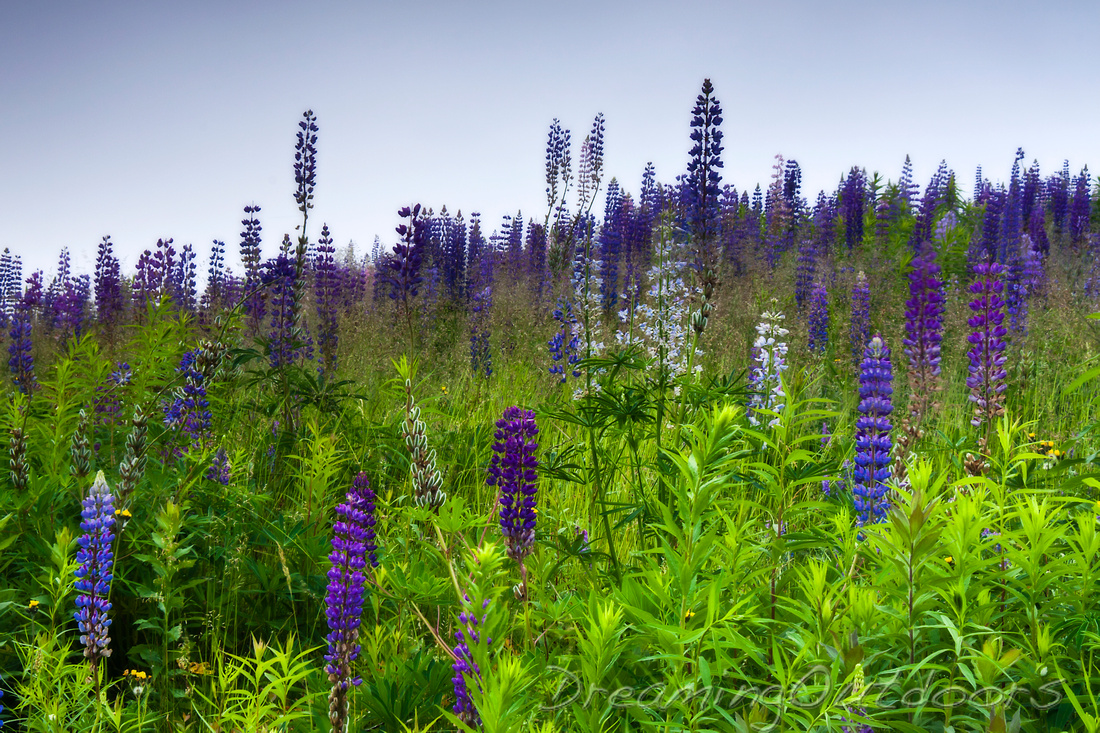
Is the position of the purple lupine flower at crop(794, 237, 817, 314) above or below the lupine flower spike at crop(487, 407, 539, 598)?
above

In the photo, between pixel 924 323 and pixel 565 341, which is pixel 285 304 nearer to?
pixel 565 341

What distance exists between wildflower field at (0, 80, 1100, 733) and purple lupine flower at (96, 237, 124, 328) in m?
2.89

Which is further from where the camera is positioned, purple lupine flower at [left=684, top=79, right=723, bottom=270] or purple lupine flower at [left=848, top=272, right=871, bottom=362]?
purple lupine flower at [left=848, top=272, right=871, bottom=362]

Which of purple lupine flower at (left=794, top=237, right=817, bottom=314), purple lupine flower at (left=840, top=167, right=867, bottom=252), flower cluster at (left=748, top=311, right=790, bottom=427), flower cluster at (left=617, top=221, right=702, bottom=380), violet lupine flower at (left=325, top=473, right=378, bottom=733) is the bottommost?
violet lupine flower at (left=325, top=473, right=378, bottom=733)

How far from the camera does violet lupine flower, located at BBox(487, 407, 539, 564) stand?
1585 millimetres

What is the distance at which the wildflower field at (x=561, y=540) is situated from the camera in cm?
103

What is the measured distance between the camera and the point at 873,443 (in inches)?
87.1

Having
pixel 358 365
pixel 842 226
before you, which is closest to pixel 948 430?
pixel 358 365

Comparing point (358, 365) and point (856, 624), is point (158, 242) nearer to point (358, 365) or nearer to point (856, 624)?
point (358, 365)

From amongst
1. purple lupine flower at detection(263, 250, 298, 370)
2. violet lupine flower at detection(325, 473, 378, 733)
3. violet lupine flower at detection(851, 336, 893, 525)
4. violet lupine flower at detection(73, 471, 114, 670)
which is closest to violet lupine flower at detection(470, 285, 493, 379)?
purple lupine flower at detection(263, 250, 298, 370)

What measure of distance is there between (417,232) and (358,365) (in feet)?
9.77

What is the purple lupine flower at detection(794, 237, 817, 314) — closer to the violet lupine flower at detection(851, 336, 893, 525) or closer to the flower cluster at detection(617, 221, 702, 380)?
the flower cluster at detection(617, 221, 702, 380)

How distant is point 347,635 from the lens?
138 centimetres

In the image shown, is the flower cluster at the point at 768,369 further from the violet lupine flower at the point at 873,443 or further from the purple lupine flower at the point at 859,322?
the purple lupine flower at the point at 859,322
